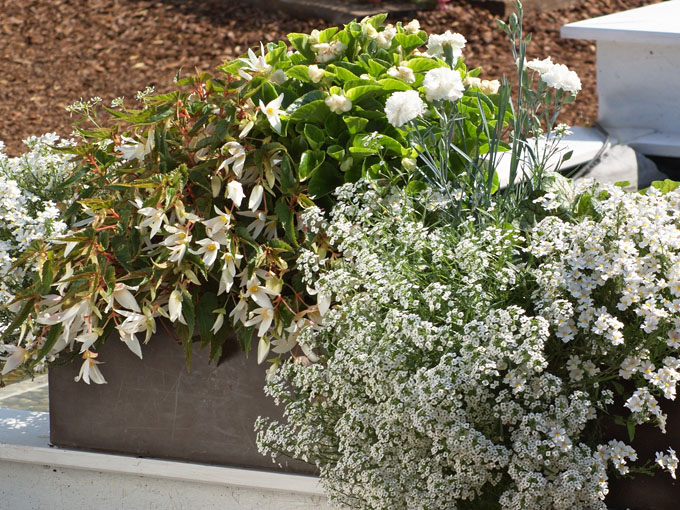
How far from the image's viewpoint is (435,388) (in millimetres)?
1534

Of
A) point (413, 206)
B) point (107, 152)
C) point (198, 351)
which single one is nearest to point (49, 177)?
point (107, 152)

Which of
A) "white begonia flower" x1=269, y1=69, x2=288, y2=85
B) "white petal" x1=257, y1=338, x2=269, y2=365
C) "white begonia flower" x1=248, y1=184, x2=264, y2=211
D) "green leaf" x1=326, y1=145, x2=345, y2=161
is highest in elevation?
"white begonia flower" x1=269, y1=69, x2=288, y2=85

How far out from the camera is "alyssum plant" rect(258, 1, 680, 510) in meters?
1.54

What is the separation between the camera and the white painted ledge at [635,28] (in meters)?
3.62

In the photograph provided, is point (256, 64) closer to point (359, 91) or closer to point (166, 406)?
point (359, 91)

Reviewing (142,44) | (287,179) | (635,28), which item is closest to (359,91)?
(287,179)

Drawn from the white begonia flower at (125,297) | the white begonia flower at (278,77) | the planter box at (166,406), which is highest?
the white begonia flower at (278,77)

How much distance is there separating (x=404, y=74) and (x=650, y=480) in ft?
3.52

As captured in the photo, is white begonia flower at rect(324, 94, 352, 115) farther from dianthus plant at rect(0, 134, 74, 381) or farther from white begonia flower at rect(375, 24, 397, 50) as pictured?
dianthus plant at rect(0, 134, 74, 381)

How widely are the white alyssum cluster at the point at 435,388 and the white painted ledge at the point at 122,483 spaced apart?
235 mm

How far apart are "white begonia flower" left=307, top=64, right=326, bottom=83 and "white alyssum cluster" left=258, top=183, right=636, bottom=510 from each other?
1.22ft

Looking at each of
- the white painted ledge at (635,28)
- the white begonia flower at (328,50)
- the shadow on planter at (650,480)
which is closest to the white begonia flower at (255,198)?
the white begonia flower at (328,50)

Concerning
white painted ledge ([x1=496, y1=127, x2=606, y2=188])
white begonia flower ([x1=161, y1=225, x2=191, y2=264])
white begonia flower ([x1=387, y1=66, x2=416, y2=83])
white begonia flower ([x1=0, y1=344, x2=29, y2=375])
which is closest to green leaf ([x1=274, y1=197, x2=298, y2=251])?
white begonia flower ([x1=161, y1=225, x2=191, y2=264])

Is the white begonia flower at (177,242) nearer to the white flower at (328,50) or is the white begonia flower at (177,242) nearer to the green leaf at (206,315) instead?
the green leaf at (206,315)
